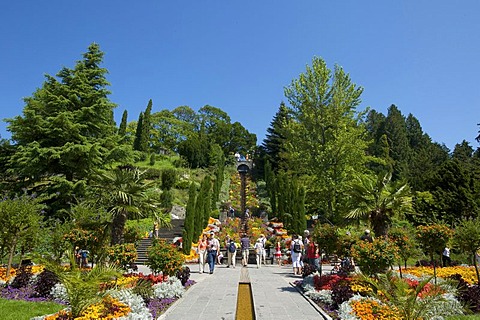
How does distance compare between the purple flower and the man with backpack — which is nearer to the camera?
the purple flower

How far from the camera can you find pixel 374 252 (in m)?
8.22

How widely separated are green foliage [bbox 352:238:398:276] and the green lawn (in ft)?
23.5

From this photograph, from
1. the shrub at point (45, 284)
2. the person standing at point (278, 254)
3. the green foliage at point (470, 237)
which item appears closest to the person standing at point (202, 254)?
the person standing at point (278, 254)

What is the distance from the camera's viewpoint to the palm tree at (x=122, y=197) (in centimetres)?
962

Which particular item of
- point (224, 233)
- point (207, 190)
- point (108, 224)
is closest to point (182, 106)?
point (207, 190)

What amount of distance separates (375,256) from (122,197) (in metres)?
6.91

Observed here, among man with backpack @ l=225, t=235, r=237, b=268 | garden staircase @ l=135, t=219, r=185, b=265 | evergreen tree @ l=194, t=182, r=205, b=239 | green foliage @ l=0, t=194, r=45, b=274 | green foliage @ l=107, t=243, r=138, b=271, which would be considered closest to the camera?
green foliage @ l=107, t=243, r=138, b=271

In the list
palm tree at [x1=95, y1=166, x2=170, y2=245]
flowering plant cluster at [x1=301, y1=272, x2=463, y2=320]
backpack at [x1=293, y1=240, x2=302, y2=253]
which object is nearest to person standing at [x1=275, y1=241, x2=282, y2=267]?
backpack at [x1=293, y1=240, x2=302, y2=253]

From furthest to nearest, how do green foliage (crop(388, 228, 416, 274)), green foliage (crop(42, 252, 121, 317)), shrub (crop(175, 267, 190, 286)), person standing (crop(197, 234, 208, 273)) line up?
person standing (crop(197, 234, 208, 273)), green foliage (crop(388, 228, 416, 274)), shrub (crop(175, 267, 190, 286)), green foliage (crop(42, 252, 121, 317))

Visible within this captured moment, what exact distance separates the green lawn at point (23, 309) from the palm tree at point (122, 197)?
7.65 feet

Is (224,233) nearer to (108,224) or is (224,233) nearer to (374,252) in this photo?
(108,224)

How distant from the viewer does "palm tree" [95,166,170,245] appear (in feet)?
31.6

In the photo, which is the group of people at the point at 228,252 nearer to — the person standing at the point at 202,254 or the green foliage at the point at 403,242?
the person standing at the point at 202,254

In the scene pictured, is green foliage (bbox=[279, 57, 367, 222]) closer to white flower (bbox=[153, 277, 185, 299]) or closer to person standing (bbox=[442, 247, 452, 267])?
person standing (bbox=[442, 247, 452, 267])
